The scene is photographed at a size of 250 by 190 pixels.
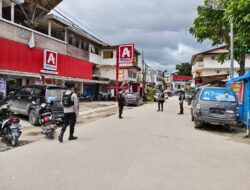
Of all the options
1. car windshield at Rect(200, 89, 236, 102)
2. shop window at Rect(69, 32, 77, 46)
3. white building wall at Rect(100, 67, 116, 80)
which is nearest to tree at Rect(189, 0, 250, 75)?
car windshield at Rect(200, 89, 236, 102)

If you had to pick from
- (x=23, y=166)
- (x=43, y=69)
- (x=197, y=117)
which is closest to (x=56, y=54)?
(x=43, y=69)

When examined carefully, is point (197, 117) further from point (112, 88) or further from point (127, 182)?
point (112, 88)

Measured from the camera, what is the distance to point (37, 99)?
38.5 ft

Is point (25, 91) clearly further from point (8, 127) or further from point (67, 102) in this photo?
point (67, 102)

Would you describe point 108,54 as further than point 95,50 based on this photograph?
Yes

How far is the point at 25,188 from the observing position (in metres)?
4.17

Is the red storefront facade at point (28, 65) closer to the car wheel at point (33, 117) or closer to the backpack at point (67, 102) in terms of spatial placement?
the car wheel at point (33, 117)

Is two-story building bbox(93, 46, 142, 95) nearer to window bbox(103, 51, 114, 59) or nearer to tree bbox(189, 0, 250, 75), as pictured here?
window bbox(103, 51, 114, 59)

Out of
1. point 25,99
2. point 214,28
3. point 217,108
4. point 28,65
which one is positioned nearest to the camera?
point 217,108

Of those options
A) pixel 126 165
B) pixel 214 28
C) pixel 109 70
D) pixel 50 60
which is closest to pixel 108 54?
pixel 109 70

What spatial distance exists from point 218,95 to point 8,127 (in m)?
8.85

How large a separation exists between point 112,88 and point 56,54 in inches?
651

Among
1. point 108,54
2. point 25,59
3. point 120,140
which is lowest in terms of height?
point 120,140

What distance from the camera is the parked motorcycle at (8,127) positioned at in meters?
7.39
